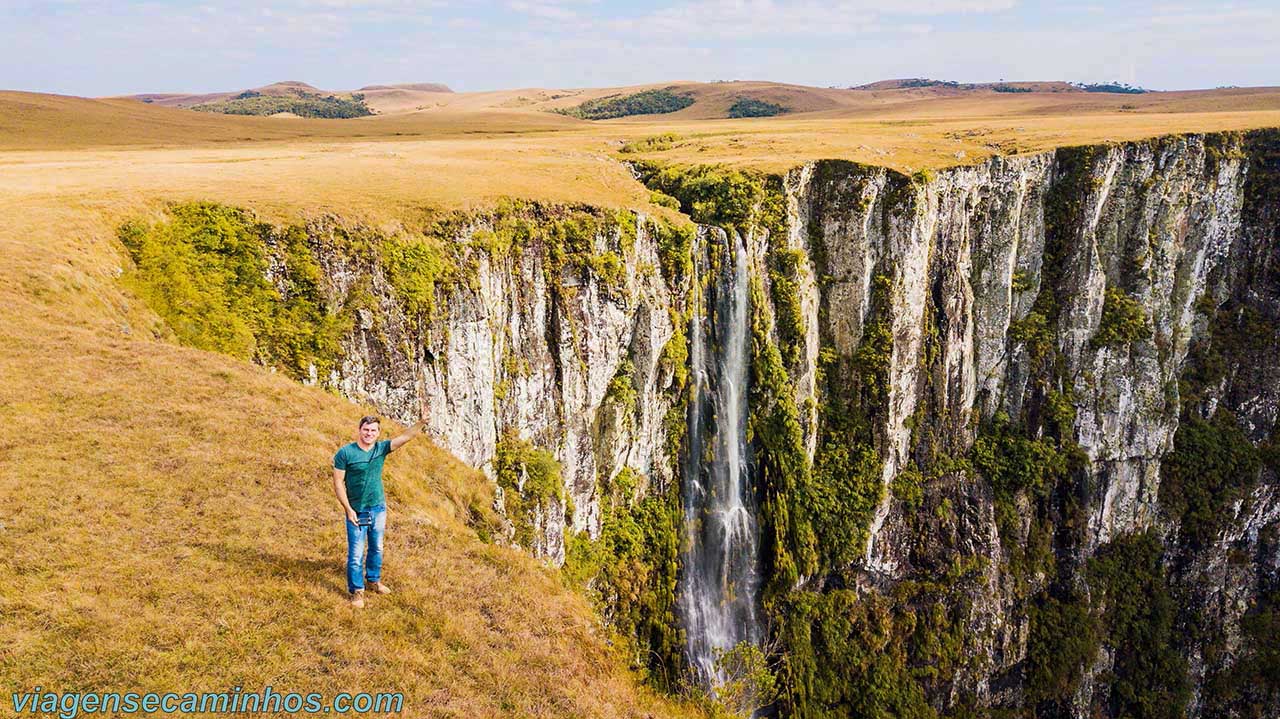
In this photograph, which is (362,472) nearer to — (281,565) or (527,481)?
(281,565)

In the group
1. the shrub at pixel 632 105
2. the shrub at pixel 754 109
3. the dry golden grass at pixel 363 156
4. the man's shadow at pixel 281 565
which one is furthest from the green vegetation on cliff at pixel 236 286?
the shrub at pixel 754 109

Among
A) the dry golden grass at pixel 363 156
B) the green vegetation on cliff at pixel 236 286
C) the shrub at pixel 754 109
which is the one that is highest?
the shrub at pixel 754 109

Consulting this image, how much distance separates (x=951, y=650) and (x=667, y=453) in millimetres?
19376

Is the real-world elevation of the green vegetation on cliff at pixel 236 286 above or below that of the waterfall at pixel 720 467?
above

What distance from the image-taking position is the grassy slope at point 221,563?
826 centimetres

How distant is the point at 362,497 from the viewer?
933 centimetres

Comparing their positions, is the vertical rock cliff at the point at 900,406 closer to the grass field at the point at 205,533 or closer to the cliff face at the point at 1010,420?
the cliff face at the point at 1010,420

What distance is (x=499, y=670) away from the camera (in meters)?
9.35

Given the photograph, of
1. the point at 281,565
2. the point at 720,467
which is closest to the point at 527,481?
the point at 720,467

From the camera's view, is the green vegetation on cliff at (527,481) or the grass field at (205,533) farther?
the green vegetation on cliff at (527,481)

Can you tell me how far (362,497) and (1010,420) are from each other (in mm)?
39458

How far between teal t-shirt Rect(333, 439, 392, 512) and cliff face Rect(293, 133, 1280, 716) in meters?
17.3

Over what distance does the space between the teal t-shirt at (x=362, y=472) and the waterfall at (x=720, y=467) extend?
71.7 feet

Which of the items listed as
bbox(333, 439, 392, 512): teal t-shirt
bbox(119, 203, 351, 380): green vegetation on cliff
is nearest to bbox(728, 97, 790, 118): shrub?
bbox(119, 203, 351, 380): green vegetation on cliff
